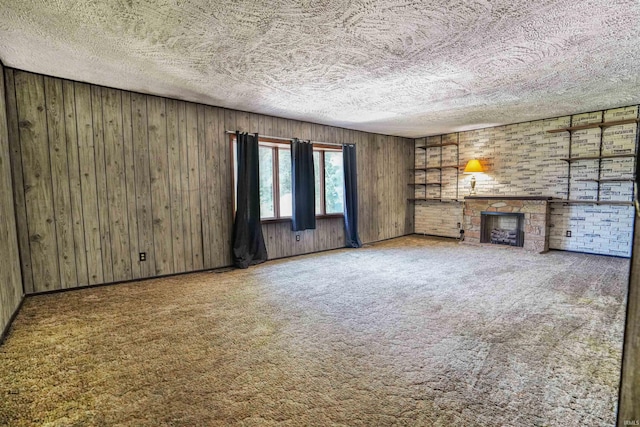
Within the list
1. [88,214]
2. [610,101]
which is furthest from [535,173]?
[88,214]

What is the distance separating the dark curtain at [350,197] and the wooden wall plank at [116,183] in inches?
148

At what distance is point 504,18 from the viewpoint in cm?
231

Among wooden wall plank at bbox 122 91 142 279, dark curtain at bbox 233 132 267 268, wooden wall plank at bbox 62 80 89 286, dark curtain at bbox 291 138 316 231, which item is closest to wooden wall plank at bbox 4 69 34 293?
wooden wall plank at bbox 62 80 89 286

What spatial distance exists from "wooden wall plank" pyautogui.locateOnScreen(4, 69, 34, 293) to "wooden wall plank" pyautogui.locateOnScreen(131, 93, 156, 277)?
1079mm

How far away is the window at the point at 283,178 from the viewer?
528cm

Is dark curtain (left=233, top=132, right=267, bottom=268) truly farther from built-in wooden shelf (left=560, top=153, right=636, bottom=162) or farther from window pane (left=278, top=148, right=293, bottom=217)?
built-in wooden shelf (left=560, top=153, right=636, bottom=162)

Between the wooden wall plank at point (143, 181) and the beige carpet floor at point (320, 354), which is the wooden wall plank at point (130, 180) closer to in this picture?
the wooden wall plank at point (143, 181)

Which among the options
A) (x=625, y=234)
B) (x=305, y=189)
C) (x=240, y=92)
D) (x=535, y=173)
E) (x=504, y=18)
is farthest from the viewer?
(x=535, y=173)

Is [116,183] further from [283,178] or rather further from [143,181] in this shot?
[283,178]

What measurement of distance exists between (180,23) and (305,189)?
11.3ft

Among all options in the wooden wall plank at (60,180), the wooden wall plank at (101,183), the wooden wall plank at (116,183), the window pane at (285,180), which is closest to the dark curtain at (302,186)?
the window pane at (285,180)

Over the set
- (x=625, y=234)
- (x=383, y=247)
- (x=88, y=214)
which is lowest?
(x=383, y=247)

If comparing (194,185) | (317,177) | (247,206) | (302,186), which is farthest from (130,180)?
(317,177)

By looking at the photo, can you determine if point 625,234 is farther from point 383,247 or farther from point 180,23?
point 180,23
